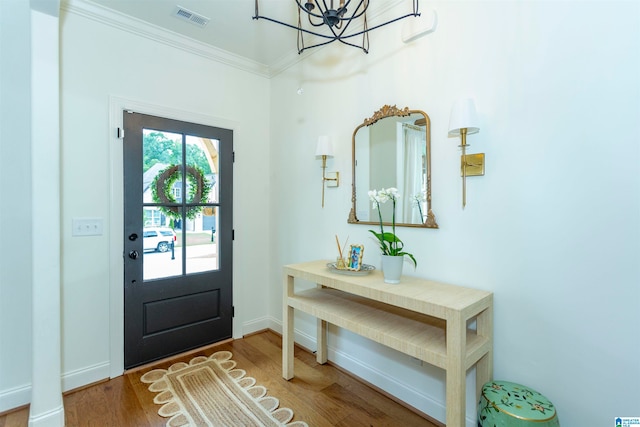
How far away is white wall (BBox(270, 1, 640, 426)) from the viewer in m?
1.25

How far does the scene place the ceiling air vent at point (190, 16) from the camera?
228 cm

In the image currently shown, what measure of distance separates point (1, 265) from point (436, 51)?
10.4ft

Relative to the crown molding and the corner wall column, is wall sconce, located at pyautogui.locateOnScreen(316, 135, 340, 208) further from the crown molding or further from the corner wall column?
the corner wall column

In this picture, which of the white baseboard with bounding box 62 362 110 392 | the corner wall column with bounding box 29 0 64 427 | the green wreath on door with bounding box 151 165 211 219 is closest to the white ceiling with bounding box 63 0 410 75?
the corner wall column with bounding box 29 0 64 427

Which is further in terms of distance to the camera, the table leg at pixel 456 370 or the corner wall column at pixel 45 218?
the corner wall column at pixel 45 218

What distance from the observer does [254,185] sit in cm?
318

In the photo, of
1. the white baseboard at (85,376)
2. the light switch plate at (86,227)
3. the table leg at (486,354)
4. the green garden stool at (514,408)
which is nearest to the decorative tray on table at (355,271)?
the table leg at (486,354)

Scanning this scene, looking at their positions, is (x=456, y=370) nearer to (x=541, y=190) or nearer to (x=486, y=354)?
(x=486, y=354)

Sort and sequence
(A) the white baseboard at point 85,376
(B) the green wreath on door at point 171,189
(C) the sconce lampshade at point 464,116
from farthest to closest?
(B) the green wreath on door at point 171,189, (A) the white baseboard at point 85,376, (C) the sconce lampshade at point 464,116

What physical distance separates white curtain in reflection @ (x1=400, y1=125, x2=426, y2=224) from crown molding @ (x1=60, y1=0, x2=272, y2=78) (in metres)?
1.94

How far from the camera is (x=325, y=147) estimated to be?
2459 millimetres

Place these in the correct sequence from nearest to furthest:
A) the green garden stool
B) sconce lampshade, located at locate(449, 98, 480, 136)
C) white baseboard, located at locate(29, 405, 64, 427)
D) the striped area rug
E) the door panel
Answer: the green garden stool
sconce lampshade, located at locate(449, 98, 480, 136)
white baseboard, located at locate(29, 405, 64, 427)
the striped area rug
the door panel

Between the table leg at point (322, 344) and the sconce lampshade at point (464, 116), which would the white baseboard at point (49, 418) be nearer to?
the table leg at point (322, 344)

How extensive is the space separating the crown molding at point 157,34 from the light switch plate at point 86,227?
1.52 meters
